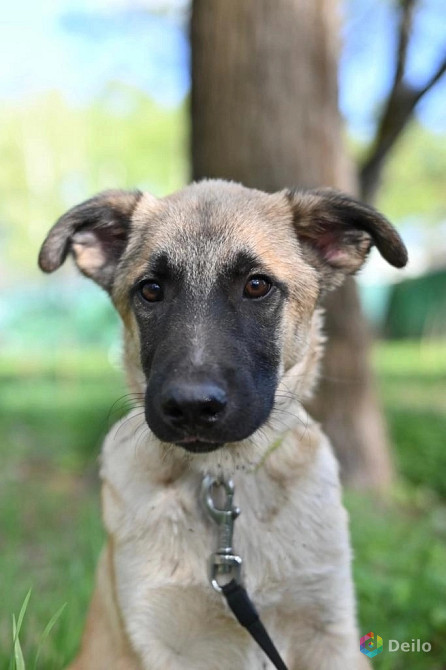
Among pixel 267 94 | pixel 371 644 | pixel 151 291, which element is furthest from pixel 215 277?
pixel 267 94

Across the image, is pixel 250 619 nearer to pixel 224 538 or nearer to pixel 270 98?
pixel 224 538

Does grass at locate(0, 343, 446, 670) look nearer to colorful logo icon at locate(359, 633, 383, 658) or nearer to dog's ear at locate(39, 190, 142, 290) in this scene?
colorful logo icon at locate(359, 633, 383, 658)

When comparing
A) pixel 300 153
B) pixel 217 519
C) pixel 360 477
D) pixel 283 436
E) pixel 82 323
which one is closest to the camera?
pixel 217 519

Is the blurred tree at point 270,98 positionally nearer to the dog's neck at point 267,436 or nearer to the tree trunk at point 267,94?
the tree trunk at point 267,94

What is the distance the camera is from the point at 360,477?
19.2 ft

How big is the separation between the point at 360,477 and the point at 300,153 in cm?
281

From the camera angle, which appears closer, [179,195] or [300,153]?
[179,195]

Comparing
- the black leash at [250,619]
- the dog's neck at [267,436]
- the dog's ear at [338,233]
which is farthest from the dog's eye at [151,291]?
the black leash at [250,619]

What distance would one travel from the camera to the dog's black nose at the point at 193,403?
2053 mm

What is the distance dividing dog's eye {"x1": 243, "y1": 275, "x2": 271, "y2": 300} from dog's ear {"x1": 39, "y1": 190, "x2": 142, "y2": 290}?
737 millimetres

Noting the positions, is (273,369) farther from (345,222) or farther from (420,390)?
(420,390)

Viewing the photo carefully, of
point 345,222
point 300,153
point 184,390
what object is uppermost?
point 300,153

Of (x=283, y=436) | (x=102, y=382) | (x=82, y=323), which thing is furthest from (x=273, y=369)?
(x=82, y=323)

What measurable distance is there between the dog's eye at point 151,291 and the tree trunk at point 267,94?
269 cm
